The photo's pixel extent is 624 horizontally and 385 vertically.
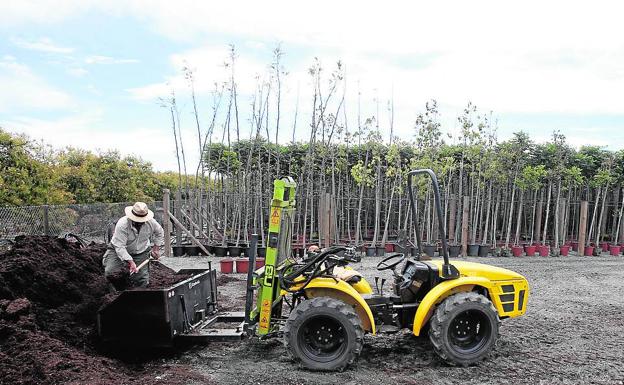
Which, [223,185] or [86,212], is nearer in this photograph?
[86,212]

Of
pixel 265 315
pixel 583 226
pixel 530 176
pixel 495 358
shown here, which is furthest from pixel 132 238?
pixel 583 226

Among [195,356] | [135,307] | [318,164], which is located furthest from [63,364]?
[318,164]

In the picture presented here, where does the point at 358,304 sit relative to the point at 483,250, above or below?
above

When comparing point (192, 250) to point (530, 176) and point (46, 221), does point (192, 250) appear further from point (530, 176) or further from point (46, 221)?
point (530, 176)

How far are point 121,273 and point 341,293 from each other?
2.81 metres

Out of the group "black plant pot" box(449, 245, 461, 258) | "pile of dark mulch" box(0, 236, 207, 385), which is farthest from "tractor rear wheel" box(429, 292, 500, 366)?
"black plant pot" box(449, 245, 461, 258)

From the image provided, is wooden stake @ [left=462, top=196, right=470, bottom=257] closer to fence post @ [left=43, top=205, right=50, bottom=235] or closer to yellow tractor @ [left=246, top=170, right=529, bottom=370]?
yellow tractor @ [left=246, top=170, right=529, bottom=370]

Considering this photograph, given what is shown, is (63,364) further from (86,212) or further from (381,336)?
(86,212)

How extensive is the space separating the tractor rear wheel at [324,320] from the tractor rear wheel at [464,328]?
74 cm

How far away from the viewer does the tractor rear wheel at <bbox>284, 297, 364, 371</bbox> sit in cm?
460

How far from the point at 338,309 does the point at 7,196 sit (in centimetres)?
1099

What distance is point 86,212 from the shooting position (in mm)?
13734

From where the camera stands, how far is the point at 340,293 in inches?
193

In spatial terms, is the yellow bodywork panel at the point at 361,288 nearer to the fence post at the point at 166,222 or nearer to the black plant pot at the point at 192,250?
the fence post at the point at 166,222
